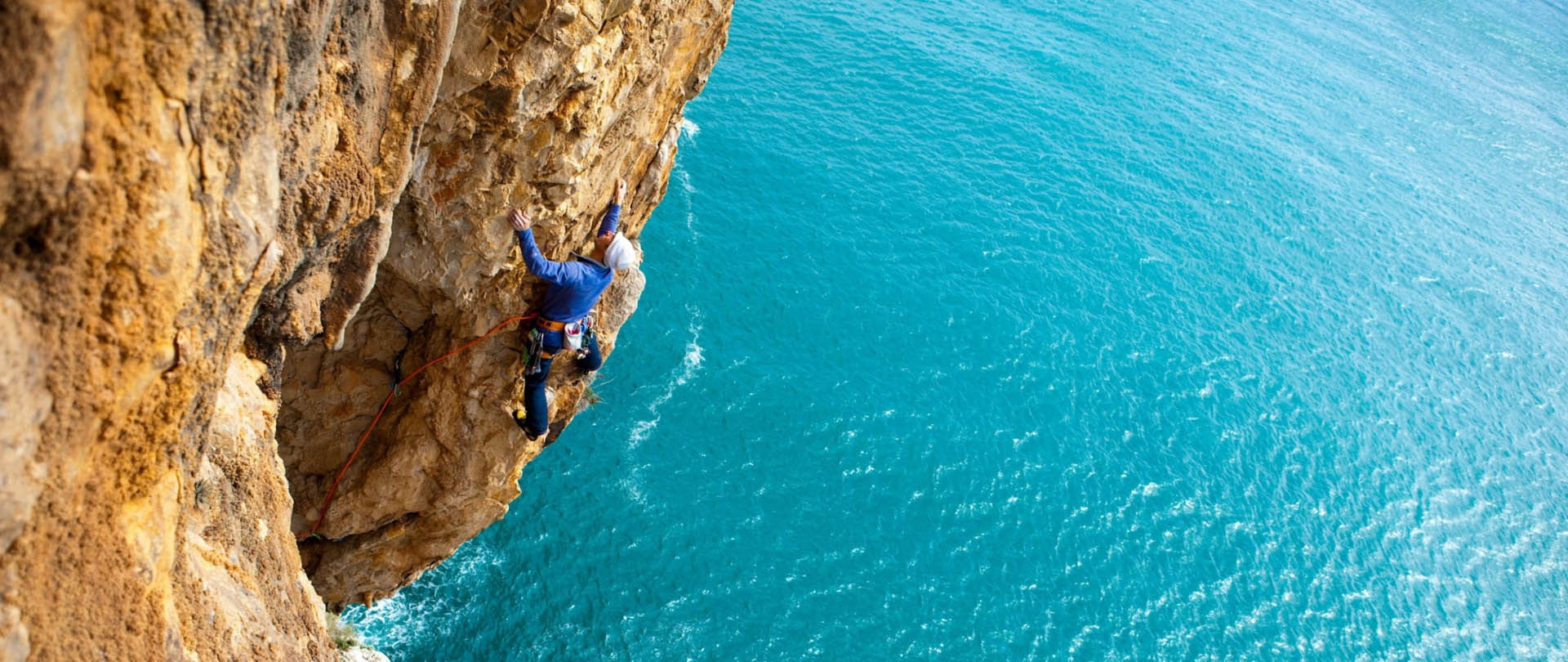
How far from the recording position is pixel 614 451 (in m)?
28.5

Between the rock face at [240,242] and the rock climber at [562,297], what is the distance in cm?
46

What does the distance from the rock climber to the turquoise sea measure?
30.5ft

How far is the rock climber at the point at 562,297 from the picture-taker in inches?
543

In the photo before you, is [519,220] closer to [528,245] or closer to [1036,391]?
[528,245]

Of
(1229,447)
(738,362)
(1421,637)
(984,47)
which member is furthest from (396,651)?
(984,47)

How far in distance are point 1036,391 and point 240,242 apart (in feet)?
101

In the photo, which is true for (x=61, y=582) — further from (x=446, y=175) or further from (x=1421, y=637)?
(x=1421, y=637)

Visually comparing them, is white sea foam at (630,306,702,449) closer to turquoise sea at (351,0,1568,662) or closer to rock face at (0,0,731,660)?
turquoise sea at (351,0,1568,662)

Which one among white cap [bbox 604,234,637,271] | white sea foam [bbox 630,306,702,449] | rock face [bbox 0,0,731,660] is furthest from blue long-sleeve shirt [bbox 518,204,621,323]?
white sea foam [bbox 630,306,702,449]

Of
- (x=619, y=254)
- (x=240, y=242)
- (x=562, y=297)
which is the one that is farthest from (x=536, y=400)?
(x=240, y=242)

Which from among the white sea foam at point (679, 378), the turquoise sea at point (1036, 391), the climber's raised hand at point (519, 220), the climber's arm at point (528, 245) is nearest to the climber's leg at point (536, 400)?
the climber's arm at point (528, 245)

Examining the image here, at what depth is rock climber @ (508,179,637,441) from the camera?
1380cm

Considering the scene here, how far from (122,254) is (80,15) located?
135 cm

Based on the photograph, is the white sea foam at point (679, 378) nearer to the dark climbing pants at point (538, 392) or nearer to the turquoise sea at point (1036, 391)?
the turquoise sea at point (1036, 391)
